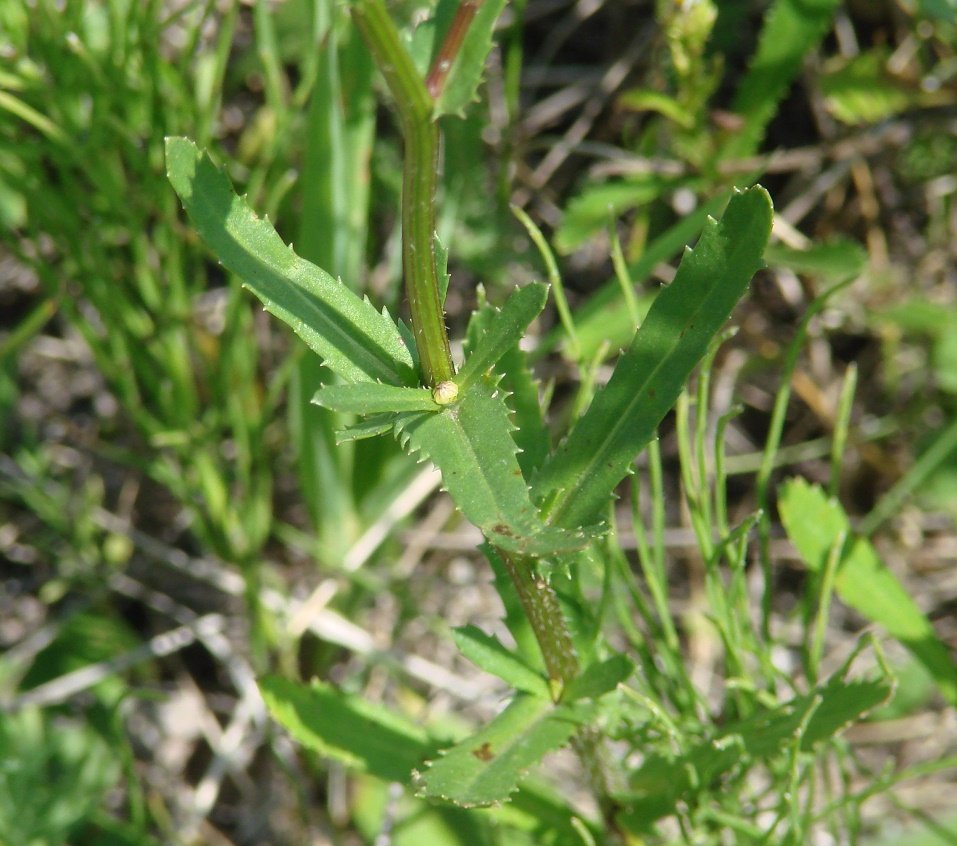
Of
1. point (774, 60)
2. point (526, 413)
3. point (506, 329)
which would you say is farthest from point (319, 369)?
point (774, 60)

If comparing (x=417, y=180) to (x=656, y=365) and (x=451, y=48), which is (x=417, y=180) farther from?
(x=656, y=365)

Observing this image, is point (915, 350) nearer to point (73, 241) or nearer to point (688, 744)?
point (688, 744)

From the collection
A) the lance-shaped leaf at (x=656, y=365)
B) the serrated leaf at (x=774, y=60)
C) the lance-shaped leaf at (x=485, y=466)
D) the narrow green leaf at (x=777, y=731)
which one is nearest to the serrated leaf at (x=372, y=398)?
the lance-shaped leaf at (x=485, y=466)

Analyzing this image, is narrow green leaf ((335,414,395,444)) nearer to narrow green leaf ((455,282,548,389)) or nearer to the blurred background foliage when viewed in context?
narrow green leaf ((455,282,548,389))

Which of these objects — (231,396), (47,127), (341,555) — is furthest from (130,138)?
(341,555)

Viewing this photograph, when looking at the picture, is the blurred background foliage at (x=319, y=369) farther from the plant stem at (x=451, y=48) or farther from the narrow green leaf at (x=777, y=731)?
the plant stem at (x=451, y=48)

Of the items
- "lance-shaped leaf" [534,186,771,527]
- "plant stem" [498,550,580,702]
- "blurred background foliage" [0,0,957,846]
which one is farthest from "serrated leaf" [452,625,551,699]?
"blurred background foliage" [0,0,957,846]
